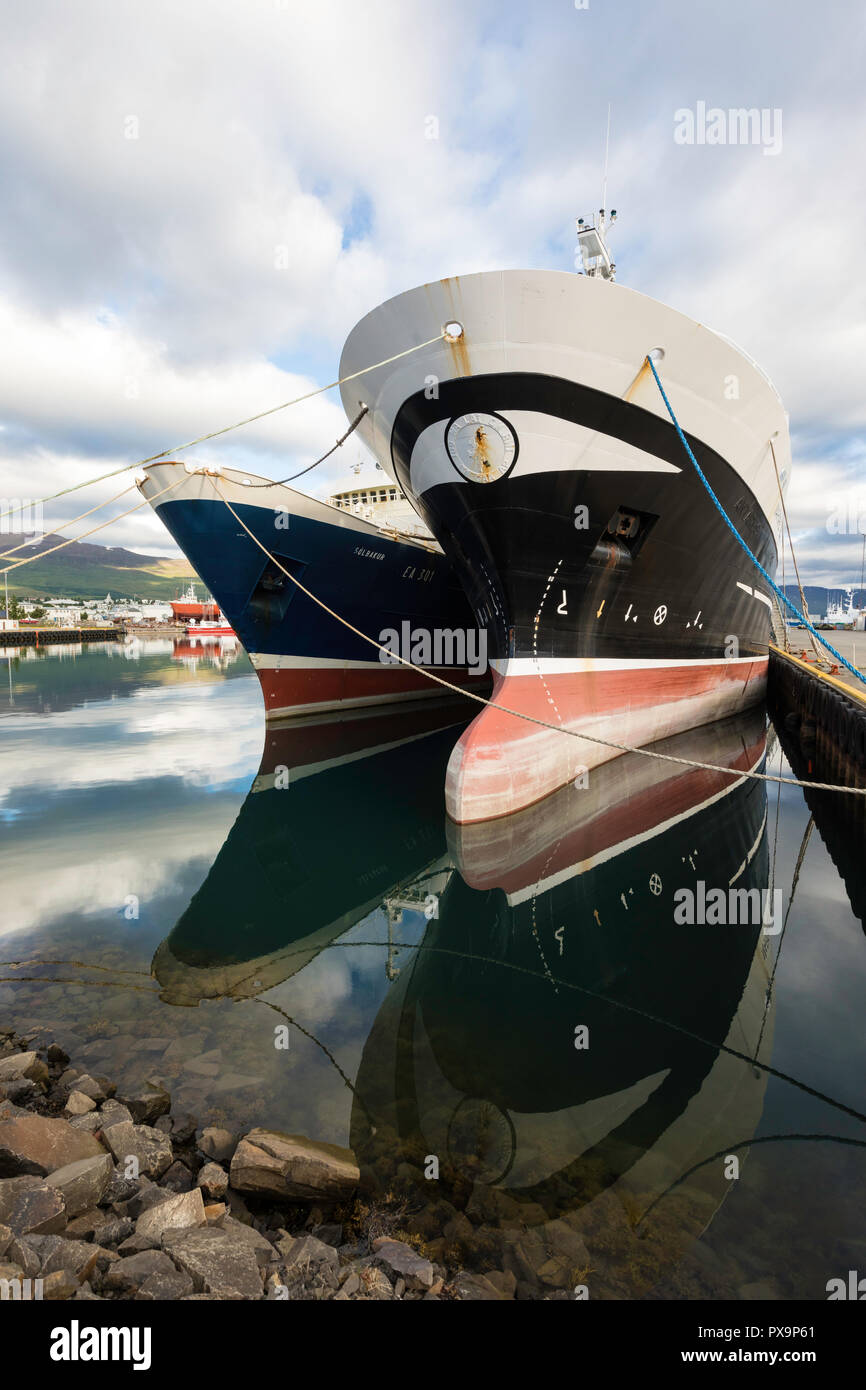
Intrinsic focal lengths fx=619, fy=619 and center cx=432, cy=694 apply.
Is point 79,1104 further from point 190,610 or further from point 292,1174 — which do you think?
point 190,610

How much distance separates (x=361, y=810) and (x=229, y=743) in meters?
6.08

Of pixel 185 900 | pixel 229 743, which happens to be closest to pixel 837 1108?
pixel 185 900

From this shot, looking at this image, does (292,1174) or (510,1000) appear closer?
(292,1174)

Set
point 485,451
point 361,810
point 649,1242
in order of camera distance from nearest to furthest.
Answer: point 649,1242
point 485,451
point 361,810

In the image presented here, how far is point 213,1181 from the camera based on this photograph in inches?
112

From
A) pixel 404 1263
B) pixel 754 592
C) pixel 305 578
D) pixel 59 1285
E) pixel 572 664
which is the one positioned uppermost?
pixel 305 578

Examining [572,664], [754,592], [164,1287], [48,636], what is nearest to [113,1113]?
[164,1287]

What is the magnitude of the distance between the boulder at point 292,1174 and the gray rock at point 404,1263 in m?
0.32

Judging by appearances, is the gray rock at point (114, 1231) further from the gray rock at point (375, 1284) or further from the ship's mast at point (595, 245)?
the ship's mast at point (595, 245)

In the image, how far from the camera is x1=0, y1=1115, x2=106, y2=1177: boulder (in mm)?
2754

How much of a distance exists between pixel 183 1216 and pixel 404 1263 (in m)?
0.93

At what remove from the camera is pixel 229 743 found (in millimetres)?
14570
